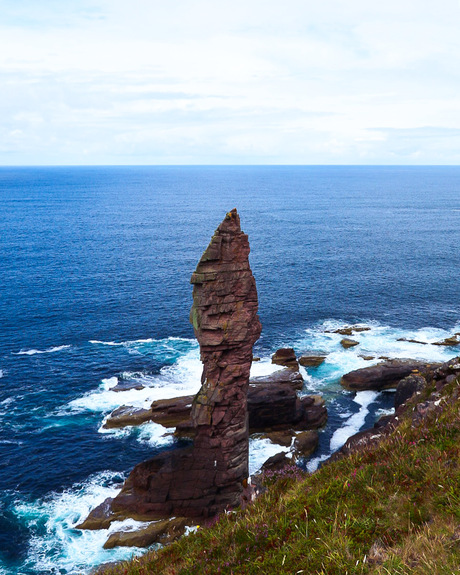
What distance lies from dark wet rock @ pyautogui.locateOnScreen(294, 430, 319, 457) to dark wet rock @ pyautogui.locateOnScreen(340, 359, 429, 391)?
13.4 metres

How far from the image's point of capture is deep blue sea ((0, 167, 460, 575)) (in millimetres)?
47094

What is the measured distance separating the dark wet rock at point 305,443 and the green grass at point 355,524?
3486 cm

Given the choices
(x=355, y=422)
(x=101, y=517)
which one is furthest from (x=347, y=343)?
(x=101, y=517)

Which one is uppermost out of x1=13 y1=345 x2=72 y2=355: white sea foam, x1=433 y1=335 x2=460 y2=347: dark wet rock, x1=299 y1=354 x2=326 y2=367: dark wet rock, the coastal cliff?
the coastal cliff

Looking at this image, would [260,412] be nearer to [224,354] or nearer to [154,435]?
[154,435]

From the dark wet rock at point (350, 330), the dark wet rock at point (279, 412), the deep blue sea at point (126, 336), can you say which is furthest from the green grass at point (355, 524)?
the dark wet rock at point (350, 330)

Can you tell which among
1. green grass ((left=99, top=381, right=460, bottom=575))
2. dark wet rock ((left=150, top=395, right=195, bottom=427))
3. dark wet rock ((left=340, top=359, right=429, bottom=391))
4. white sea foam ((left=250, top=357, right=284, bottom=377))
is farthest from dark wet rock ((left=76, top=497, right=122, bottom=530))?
dark wet rock ((left=340, top=359, right=429, bottom=391))

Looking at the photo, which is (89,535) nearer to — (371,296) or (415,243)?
(371,296)

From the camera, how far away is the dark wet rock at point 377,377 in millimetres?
67000

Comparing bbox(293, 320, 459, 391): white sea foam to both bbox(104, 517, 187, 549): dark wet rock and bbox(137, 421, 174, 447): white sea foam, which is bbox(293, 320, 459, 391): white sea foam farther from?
bbox(104, 517, 187, 549): dark wet rock

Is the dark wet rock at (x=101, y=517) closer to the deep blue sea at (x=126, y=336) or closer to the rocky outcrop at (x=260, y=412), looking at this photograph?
the deep blue sea at (x=126, y=336)

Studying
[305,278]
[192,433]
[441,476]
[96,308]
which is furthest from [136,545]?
[305,278]

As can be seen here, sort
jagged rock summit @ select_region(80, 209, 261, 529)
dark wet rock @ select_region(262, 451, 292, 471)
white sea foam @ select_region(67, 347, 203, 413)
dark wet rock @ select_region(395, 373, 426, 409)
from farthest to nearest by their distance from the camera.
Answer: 1. white sea foam @ select_region(67, 347, 203, 413)
2. dark wet rock @ select_region(395, 373, 426, 409)
3. dark wet rock @ select_region(262, 451, 292, 471)
4. jagged rock summit @ select_region(80, 209, 261, 529)

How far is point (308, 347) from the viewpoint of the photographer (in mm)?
A: 79312
